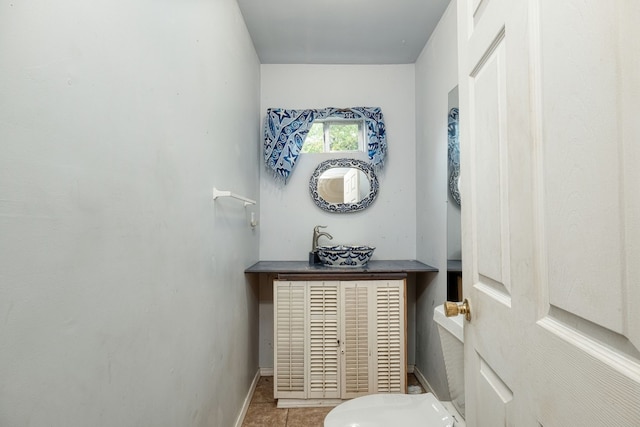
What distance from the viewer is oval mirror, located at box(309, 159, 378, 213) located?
2.66m

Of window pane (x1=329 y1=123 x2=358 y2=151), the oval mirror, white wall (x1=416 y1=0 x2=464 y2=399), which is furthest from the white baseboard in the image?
window pane (x1=329 y1=123 x2=358 y2=151)

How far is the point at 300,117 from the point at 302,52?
47cm

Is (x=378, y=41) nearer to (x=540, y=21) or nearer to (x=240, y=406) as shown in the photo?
(x=540, y=21)

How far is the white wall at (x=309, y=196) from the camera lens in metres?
2.70

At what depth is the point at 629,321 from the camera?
1.27 ft

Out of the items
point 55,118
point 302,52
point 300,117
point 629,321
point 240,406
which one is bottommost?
point 240,406

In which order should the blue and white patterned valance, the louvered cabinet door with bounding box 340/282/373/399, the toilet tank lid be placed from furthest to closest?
1. the blue and white patterned valance
2. the louvered cabinet door with bounding box 340/282/373/399
3. the toilet tank lid

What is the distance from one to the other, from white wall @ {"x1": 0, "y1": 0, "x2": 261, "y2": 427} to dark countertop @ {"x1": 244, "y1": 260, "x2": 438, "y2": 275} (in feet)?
2.31

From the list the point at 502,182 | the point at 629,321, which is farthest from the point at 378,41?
the point at 629,321

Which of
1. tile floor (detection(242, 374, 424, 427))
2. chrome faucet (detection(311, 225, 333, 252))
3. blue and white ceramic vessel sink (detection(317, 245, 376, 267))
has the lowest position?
tile floor (detection(242, 374, 424, 427))

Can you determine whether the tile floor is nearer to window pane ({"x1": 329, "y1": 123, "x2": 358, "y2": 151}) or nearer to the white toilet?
the white toilet

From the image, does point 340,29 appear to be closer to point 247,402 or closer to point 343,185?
point 343,185

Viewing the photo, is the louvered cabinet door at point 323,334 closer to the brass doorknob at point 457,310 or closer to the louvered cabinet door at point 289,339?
the louvered cabinet door at point 289,339

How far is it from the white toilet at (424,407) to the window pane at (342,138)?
5.48ft
